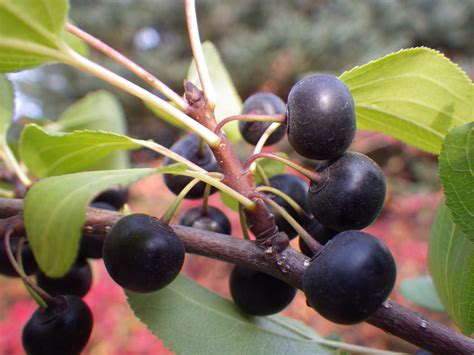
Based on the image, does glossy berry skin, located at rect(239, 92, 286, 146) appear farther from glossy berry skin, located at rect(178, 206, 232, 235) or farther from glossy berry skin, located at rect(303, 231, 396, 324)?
glossy berry skin, located at rect(303, 231, 396, 324)

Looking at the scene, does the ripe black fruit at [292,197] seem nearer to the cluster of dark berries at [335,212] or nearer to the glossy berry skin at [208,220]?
the cluster of dark berries at [335,212]

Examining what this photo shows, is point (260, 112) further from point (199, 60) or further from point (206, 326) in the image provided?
point (206, 326)

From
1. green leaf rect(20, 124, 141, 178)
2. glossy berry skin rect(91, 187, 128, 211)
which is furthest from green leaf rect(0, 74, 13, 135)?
glossy berry skin rect(91, 187, 128, 211)

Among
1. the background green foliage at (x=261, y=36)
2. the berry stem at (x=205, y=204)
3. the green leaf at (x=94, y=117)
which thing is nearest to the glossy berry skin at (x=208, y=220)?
the berry stem at (x=205, y=204)

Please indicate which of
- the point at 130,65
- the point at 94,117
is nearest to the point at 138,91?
the point at 130,65

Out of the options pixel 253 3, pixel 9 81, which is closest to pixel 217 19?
pixel 253 3

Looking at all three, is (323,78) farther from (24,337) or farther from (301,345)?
(24,337)
